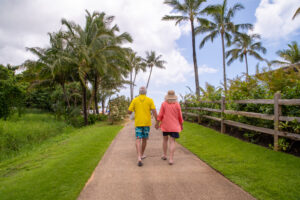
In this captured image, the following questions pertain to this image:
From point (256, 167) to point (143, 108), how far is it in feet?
9.17

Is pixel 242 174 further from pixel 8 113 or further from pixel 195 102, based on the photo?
pixel 8 113

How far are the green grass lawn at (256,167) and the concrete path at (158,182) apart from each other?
24 centimetres

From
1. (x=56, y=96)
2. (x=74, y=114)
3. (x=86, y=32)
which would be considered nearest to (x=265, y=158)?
(x=86, y=32)

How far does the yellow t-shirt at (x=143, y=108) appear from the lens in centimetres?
508

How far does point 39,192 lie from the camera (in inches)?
139

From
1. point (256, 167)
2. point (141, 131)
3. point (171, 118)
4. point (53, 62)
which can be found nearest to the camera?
point (256, 167)

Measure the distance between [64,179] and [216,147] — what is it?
434cm

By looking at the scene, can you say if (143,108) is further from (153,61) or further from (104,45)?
(153,61)

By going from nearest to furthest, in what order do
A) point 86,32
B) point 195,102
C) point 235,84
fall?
1. point 235,84
2. point 195,102
3. point 86,32

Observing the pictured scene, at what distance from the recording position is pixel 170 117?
198 inches

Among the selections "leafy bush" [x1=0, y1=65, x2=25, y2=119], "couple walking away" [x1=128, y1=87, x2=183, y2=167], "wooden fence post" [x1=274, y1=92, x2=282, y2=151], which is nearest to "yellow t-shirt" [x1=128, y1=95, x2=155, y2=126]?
"couple walking away" [x1=128, y1=87, x2=183, y2=167]

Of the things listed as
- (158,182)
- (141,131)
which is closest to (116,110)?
(141,131)

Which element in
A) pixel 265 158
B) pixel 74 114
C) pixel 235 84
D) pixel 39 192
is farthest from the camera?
pixel 74 114

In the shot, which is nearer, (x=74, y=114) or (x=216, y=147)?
(x=216, y=147)
